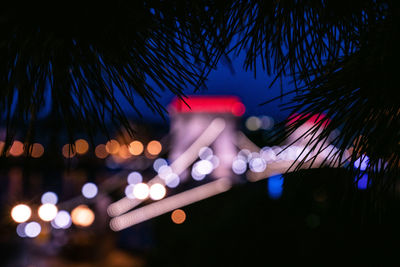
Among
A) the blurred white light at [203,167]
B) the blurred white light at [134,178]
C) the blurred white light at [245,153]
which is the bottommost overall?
the blurred white light at [134,178]

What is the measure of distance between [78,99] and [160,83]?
18 cm

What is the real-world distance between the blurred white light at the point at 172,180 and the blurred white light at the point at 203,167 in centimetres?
511

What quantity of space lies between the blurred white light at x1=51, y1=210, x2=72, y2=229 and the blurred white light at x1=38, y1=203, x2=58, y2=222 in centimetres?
24

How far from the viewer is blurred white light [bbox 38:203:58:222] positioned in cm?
1051

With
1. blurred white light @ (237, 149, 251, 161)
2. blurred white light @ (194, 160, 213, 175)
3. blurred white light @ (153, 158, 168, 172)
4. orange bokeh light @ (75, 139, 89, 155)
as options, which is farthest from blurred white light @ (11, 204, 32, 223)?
blurred white light @ (153, 158, 168, 172)

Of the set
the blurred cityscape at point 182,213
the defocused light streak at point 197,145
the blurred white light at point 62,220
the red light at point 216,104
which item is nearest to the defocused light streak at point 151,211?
the blurred cityscape at point 182,213

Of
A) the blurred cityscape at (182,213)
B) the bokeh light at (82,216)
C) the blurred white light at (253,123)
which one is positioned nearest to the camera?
the blurred cityscape at (182,213)

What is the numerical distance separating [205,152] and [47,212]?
21.1 m

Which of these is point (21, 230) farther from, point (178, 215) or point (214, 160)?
point (214, 160)

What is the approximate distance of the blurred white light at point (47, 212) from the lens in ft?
34.5

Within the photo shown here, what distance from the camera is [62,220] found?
10.9m

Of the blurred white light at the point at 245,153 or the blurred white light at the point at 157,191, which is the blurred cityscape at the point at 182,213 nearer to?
the blurred white light at the point at 157,191

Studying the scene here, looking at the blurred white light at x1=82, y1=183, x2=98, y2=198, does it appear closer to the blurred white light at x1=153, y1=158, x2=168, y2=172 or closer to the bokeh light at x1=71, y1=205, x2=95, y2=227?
the bokeh light at x1=71, y1=205, x2=95, y2=227

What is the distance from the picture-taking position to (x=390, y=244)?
2.20 metres
